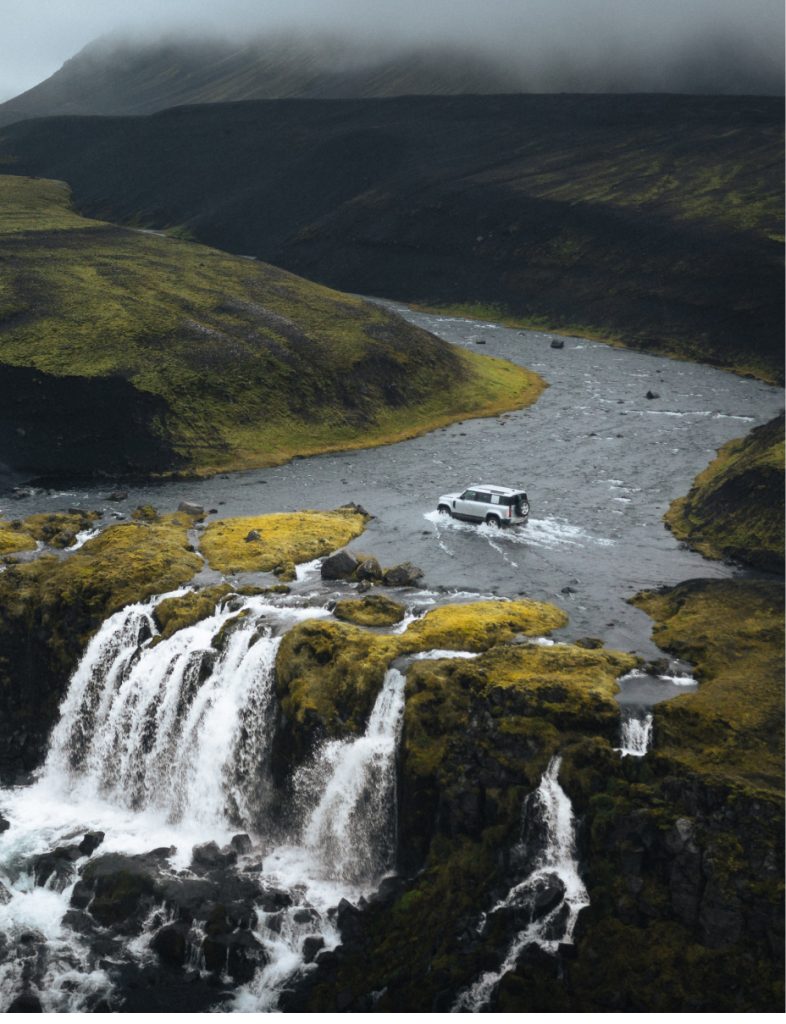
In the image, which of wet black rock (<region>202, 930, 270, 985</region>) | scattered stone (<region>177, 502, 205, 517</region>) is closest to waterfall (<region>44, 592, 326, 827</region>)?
wet black rock (<region>202, 930, 270, 985</region>)

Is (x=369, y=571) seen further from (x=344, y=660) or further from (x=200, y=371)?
(x=200, y=371)

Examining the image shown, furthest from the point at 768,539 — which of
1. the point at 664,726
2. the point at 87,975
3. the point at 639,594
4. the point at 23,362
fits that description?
the point at 23,362

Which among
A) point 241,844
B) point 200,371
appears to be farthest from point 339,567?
point 200,371

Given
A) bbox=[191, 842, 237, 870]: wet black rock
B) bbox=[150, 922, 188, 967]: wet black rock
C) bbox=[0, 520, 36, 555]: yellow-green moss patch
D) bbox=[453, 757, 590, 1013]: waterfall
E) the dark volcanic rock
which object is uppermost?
bbox=[0, 520, 36, 555]: yellow-green moss patch

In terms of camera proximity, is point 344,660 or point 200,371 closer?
point 344,660

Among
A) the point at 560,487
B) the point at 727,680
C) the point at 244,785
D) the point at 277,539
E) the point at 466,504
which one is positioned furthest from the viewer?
the point at 560,487

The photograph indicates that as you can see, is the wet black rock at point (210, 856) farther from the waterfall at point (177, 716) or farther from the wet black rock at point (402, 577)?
the wet black rock at point (402, 577)

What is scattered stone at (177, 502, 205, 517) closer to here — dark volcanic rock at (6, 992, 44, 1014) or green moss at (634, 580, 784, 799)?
green moss at (634, 580, 784, 799)
